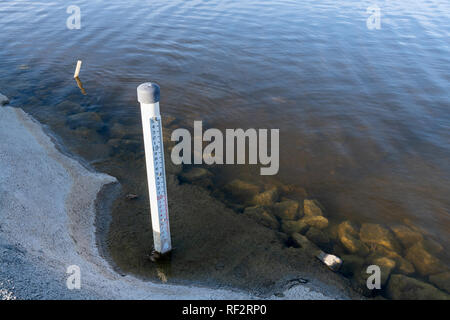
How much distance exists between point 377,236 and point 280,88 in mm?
6436

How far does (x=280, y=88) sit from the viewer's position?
1066cm

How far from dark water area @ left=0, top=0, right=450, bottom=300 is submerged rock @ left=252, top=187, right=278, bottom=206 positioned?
0.76m

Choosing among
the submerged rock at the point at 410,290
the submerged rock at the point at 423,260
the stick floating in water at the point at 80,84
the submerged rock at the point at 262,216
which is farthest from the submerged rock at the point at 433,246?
the stick floating in water at the point at 80,84

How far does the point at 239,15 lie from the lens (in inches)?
690

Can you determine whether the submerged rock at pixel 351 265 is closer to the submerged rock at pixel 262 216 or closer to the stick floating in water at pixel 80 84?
the submerged rock at pixel 262 216

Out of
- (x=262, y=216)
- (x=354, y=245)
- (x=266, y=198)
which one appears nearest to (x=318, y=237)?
(x=354, y=245)

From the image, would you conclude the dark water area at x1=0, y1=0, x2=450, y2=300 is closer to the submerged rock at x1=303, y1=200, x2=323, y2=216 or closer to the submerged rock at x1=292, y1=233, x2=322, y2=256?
the submerged rock at x1=303, y1=200, x2=323, y2=216

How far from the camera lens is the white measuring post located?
3.21 m

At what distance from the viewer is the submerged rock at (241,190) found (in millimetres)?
6328

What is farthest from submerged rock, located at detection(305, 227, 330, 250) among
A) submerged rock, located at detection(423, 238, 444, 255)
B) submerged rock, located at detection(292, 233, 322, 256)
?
submerged rock, located at detection(423, 238, 444, 255)

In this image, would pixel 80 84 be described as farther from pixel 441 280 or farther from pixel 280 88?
pixel 441 280

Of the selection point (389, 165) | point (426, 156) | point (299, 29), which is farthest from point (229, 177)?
point (299, 29)

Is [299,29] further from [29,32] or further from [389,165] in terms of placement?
[29,32]
